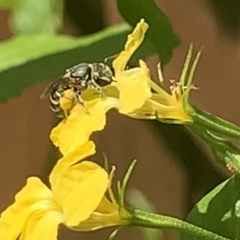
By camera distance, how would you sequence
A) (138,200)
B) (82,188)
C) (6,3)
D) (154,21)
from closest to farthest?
(82,188), (154,21), (6,3), (138,200)

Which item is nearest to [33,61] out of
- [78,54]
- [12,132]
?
[78,54]

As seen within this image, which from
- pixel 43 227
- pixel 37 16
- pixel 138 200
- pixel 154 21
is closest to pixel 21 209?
pixel 43 227

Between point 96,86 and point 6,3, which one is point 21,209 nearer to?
point 96,86

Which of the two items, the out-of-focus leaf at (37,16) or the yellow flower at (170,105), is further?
the out-of-focus leaf at (37,16)

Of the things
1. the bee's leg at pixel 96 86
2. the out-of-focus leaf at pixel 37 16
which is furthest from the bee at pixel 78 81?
the out-of-focus leaf at pixel 37 16

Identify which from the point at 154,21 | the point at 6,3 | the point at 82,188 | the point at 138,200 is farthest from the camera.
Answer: the point at 138,200

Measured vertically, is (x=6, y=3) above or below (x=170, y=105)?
above

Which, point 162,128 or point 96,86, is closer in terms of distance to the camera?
point 96,86

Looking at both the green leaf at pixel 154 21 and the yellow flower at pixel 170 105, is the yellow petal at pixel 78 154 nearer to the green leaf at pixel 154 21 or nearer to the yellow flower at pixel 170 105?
the yellow flower at pixel 170 105
